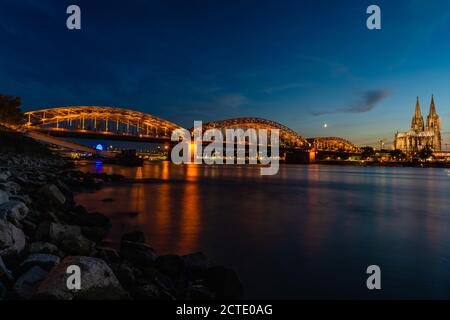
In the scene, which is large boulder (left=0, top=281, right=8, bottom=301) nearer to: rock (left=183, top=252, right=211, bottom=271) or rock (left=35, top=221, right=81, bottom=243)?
rock (left=35, top=221, right=81, bottom=243)

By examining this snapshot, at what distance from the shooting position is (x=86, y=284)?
4.19 meters

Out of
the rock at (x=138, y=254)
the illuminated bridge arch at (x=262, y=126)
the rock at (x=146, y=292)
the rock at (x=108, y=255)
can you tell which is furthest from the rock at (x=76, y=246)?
the illuminated bridge arch at (x=262, y=126)

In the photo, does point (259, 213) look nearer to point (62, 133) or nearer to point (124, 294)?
point (124, 294)

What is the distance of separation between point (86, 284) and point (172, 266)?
2139mm

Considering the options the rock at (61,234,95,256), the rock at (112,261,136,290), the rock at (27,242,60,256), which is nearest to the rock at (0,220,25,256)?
the rock at (27,242,60,256)

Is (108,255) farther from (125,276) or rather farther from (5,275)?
(5,275)

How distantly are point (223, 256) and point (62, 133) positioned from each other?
3240 inches

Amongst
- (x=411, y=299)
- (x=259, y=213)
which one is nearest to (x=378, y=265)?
(x=411, y=299)

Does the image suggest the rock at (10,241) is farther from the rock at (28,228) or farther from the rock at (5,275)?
the rock at (28,228)

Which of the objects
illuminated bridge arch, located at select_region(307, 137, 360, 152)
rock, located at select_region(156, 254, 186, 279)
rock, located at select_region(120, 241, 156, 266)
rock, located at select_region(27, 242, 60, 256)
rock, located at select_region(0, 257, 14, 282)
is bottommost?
rock, located at select_region(156, 254, 186, 279)

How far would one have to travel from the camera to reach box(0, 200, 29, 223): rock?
6281mm

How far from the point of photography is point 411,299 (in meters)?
6.10

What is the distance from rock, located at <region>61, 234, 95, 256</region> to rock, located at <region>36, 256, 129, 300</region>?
1.70m

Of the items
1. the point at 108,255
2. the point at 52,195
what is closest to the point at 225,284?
the point at 108,255
